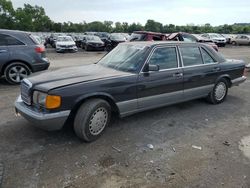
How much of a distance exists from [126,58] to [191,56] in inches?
63.4

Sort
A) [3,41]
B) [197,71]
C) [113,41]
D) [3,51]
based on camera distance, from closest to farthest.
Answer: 1. [197,71]
2. [3,51]
3. [3,41]
4. [113,41]

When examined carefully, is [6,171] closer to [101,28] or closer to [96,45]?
[96,45]

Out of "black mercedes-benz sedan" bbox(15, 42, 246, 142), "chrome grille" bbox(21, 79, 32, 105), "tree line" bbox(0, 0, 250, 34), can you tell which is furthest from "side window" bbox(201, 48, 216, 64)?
"tree line" bbox(0, 0, 250, 34)

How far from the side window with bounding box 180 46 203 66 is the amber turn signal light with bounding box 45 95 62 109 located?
289 centimetres

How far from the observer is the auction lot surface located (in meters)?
3.21

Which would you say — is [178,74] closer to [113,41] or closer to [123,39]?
[113,41]

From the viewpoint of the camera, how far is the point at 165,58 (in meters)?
5.11

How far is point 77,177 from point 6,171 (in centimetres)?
95

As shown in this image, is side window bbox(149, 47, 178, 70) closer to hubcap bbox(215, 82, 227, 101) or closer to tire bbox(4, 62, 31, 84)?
hubcap bbox(215, 82, 227, 101)

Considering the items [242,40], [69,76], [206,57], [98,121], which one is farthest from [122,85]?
[242,40]

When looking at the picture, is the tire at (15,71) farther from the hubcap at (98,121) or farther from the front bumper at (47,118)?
the hubcap at (98,121)

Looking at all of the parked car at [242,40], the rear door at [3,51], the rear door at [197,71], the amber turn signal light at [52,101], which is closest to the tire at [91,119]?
the amber turn signal light at [52,101]

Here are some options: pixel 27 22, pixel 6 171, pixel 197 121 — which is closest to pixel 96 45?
pixel 197 121

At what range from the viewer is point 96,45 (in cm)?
2348
